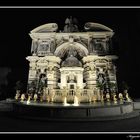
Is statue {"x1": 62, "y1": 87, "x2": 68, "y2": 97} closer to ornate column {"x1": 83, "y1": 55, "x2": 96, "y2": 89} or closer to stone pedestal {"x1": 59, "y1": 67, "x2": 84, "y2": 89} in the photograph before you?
stone pedestal {"x1": 59, "y1": 67, "x2": 84, "y2": 89}

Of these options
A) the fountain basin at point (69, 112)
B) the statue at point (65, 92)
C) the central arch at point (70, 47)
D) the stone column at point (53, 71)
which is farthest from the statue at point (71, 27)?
the fountain basin at point (69, 112)

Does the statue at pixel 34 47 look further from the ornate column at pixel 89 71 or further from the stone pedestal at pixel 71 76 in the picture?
the ornate column at pixel 89 71

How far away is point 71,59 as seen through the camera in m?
13.7

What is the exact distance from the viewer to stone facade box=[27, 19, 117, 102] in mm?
12922

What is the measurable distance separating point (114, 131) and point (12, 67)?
808cm

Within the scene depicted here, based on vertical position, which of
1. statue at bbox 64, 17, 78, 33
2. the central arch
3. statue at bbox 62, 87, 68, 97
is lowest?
statue at bbox 62, 87, 68, 97

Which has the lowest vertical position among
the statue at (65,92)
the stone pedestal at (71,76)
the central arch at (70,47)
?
the statue at (65,92)

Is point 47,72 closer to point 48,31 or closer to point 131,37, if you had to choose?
point 48,31

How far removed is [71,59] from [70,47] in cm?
130

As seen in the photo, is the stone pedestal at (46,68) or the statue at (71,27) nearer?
the stone pedestal at (46,68)

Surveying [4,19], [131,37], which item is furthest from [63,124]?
[131,37]

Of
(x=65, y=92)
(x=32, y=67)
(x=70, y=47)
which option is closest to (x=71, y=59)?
(x=70, y=47)

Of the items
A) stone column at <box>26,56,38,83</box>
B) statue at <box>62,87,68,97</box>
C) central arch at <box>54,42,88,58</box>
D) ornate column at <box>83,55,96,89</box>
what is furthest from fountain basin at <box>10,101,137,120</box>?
central arch at <box>54,42,88,58</box>

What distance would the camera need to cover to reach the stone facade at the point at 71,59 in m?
12.9
